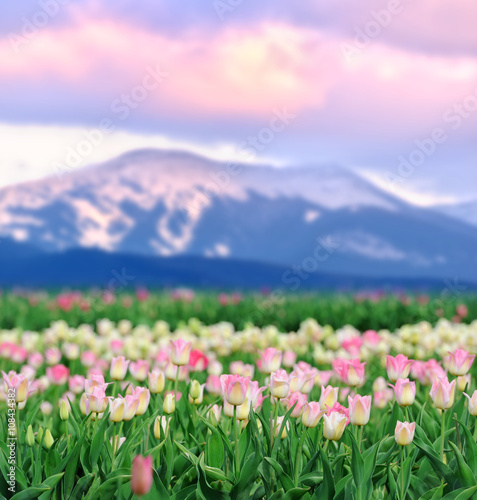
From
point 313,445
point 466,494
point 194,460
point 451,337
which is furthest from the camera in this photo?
point 451,337

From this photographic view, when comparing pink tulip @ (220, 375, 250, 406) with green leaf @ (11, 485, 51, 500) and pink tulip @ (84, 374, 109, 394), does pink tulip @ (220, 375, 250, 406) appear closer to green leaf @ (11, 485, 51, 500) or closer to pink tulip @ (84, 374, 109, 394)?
pink tulip @ (84, 374, 109, 394)

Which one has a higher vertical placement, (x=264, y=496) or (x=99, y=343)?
(x=99, y=343)

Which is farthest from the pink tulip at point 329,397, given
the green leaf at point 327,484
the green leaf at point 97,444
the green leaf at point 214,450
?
the green leaf at point 97,444

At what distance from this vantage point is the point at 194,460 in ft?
7.81

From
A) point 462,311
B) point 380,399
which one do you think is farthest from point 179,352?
point 462,311

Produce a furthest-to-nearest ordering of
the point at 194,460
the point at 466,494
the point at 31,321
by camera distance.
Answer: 1. the point at 31,321
2. the point at 194,460
3. the point at 466,494

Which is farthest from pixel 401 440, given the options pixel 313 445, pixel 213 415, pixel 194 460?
pixel 213 415

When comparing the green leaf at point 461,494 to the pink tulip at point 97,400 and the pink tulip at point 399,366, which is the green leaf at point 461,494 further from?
the pink tulip at point 97,400

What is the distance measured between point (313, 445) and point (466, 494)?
614 mm

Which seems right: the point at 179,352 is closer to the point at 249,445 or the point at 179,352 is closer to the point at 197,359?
the point at 249,445

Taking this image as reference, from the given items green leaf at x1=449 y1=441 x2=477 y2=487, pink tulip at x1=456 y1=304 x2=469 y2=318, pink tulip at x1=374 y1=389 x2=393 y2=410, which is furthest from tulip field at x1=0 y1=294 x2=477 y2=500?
pink tulip at x1=456 y1=304 x2=469 y2=318

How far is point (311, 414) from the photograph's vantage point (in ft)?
8.03

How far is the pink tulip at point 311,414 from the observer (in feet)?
8.00

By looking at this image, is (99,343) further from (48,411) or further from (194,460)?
(194,460)
